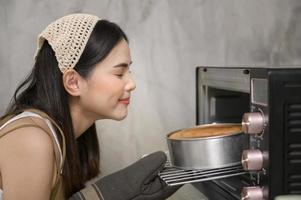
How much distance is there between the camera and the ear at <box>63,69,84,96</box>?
0.83 metres

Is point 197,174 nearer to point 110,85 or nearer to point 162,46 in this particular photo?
point 110,85

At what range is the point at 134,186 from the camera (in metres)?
0.81

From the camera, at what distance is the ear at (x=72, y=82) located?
2.72 feet

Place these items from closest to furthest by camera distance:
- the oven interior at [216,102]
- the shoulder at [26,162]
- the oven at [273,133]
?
the oven at [273,133], the shoulder at [26,162], the oven interior at [216,102]

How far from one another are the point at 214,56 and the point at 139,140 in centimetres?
37

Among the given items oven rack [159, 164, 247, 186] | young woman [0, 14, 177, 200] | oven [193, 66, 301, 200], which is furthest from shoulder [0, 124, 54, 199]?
oven [193, 66, 301, 200]

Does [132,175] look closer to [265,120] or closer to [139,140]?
[265,120]

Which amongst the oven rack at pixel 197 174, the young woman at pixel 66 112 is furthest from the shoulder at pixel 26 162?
the oven rack at pixel 197 174

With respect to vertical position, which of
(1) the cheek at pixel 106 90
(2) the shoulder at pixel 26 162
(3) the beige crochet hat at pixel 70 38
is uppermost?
(3) the beige crochet hat at pixel 70 38

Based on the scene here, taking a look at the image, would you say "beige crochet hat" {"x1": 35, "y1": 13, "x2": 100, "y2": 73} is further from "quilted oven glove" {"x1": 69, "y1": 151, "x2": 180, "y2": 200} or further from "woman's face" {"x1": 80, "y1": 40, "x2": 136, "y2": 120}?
"quilted oven glove" {"x1": 69, "y1": 151, "x2": 180, "y2": 200}

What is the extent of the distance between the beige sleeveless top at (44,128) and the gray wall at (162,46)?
374 millimetres

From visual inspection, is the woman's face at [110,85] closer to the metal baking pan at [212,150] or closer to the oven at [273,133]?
the metal baking pan at [212,150]

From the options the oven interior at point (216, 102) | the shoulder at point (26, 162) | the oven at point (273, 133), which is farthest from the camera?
the oven interior at point (216, 102)

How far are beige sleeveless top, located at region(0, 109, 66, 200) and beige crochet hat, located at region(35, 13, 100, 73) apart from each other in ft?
0.36
